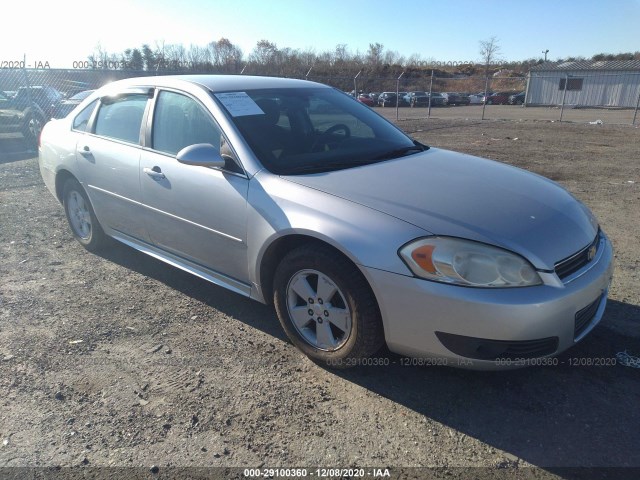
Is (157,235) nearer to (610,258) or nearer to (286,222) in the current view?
(286,222)

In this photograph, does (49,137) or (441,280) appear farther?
(49,137)

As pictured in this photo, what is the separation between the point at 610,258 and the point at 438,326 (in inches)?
51.2

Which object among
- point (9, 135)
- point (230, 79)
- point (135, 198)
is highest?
point (230, 79)

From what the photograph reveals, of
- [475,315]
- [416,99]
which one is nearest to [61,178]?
[475,315]

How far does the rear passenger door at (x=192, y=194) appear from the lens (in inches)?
126

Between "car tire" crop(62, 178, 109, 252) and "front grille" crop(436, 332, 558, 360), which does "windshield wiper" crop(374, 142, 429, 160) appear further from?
"car tire" crop(62, 178, 109, 252)

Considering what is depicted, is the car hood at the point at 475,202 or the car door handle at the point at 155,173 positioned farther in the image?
the car door handle at the point at 155,173

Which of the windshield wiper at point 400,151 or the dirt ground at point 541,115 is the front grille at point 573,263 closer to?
the windshield wiper at point 400,151

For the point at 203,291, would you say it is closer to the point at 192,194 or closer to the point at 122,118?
the point at 192,194

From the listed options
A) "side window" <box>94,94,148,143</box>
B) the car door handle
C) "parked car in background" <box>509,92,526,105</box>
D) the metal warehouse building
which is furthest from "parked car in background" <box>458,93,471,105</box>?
the car door handle

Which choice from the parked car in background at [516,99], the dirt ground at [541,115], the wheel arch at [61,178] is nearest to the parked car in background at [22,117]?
the wheel arch at [61,178]

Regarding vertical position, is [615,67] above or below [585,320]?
above

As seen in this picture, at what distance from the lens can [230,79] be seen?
3990 millimetres

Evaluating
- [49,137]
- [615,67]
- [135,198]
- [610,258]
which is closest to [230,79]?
[135,198]
